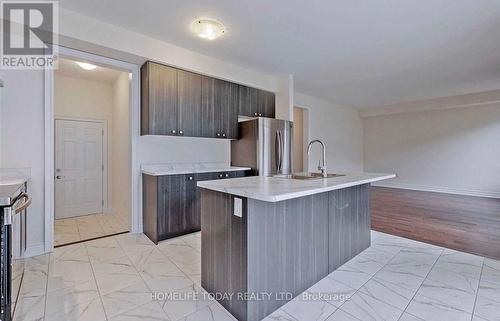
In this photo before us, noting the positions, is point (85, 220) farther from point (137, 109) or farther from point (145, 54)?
point (145, 54)

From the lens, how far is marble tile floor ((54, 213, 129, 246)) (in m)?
3.26

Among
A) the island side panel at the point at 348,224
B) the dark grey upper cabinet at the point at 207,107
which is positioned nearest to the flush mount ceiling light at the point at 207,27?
the dark grey upper cabinet at the point at 207,107

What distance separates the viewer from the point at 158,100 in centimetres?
322

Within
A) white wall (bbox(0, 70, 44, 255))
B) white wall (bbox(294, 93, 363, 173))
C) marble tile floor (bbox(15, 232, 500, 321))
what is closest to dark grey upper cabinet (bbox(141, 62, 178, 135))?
white wall (bbox(0, 70, 44, 255))

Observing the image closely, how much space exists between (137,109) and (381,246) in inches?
146

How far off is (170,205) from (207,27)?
218cm

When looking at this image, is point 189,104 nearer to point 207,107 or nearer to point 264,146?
point 207,107

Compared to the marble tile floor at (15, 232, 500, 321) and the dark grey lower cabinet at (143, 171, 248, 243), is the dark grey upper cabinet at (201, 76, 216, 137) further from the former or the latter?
the marble tile floor at (15, 232, 500, 321)

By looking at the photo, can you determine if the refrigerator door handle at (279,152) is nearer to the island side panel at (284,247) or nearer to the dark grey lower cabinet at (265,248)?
the dark grey lower cabinet at (265,248)

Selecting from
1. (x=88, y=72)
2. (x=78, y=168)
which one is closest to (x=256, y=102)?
(x=88, y=72)

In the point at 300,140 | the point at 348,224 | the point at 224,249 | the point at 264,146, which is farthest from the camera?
the point at 300,140

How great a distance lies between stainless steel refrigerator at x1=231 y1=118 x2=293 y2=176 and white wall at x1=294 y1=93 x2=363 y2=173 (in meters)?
1.93

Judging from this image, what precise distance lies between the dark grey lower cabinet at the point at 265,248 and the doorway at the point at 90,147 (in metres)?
2.61

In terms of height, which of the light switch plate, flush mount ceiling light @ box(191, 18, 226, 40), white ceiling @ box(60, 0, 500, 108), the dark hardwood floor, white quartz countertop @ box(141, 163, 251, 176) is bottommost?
the dark hardwood floor
